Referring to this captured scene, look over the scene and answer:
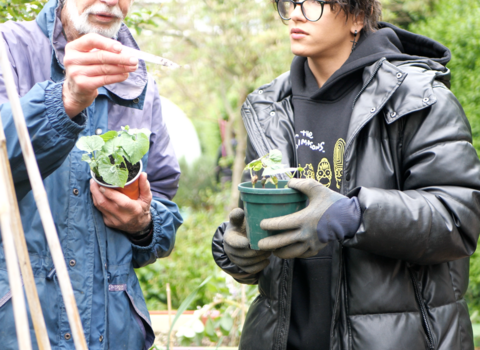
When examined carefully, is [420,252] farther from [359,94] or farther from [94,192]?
[94,192]

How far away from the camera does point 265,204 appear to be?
1.48m

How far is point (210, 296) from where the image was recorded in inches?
158

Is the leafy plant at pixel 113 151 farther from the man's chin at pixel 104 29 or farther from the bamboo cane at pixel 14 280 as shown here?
the bamboo cane at pixel 14 280

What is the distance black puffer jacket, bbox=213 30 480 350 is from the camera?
146 centimetres

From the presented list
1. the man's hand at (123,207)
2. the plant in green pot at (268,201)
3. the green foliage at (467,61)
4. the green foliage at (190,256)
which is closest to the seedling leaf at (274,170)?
the plant in green pot at (268,201)

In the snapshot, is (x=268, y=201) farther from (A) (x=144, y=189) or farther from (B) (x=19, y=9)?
(B) (x=19, y=9)

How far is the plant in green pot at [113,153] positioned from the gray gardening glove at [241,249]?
0.40 meters

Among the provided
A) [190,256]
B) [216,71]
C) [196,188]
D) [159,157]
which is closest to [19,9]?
[159,157]

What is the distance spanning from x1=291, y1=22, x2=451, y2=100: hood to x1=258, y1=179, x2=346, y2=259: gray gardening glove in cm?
54

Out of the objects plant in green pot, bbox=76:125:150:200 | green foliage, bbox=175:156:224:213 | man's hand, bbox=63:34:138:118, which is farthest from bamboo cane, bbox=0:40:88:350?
green foliage, bbox=175:156:224:213

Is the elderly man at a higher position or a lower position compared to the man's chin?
lower

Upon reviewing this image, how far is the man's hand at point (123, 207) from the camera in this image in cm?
159

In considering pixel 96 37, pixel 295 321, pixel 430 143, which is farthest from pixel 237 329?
pixel 96 37

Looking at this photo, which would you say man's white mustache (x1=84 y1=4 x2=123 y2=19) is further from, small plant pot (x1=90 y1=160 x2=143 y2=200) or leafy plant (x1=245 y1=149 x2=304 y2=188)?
leafy plant (x1=245 y1=149 x2=304 y2=188)
